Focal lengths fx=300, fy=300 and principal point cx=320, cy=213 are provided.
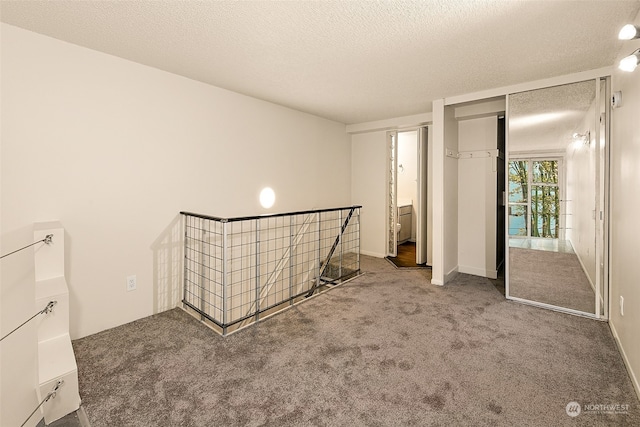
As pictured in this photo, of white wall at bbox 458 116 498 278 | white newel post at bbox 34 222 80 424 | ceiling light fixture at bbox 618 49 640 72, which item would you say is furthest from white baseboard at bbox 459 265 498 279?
white newel post at bbox 34 222 80 424

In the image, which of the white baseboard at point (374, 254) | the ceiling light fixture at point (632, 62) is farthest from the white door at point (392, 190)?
the ceiling light fixture at point (632, 62)

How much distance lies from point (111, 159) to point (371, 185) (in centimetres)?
380

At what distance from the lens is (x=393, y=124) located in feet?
15.4

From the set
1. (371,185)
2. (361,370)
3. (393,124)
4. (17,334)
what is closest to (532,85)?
(393,124)

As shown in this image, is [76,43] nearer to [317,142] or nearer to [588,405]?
[317,142]

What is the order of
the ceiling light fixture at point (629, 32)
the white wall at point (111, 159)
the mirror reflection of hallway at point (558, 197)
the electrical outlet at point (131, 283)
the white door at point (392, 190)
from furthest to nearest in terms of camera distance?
the white door at point (392, 190)
the mirror reflection of hallway at point (558, 197)
the electrical outlet at point (131, 283)
the white wall at point (111, 159)
the ceiling light fixture at point (629, 32)

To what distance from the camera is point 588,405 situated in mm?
1699

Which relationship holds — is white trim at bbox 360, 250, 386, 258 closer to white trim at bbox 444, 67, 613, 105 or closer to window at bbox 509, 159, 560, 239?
window at bbox 509, 159, 560, 239

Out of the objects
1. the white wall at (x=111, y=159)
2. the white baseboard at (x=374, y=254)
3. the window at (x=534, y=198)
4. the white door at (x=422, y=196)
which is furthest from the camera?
the white baseboard at (x=374, y=254)

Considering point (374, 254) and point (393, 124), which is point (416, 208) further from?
point (393, 124)

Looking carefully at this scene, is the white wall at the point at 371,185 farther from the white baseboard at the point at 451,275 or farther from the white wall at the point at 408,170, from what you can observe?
the white wall at the point at 408,170

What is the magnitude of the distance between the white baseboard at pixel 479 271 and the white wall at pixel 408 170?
2.53 m

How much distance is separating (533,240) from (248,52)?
334 cm

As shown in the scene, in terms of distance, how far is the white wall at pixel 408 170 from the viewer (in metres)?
6.76
